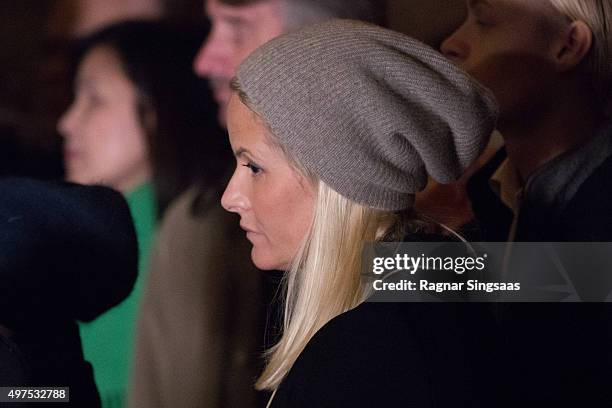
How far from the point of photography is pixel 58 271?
142 cm

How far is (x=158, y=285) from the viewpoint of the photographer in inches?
57.6

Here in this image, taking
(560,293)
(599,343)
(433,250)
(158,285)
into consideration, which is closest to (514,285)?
(560,293)

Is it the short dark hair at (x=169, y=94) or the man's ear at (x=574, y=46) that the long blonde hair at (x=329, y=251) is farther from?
the man's ear at (x=574, y=46)

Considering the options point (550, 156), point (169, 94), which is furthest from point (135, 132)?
point (550, 156)

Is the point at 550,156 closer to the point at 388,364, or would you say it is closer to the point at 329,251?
the point at 329,251

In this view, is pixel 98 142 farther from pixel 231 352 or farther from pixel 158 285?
pixel 231 352

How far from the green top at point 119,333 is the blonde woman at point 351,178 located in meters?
0.33

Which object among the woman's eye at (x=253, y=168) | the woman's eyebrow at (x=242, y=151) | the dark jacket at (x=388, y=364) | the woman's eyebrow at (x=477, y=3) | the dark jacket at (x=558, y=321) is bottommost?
the dark jacket at (x=558, y=321)

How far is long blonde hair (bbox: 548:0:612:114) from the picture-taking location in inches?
59.7

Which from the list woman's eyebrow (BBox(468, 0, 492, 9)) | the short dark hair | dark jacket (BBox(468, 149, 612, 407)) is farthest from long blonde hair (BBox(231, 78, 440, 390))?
woman's eyebrow (BBox(468, 0, 492, 9))

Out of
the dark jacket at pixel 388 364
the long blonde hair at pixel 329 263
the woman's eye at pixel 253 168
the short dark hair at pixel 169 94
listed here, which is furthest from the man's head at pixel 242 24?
the dark jacket at pixel 388 364

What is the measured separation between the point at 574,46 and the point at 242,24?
620mm

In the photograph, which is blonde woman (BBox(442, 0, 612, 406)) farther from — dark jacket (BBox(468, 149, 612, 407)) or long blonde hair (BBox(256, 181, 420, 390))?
long blonde hair (BBox(256, 181, 420, 390))

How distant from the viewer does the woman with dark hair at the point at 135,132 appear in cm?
142
